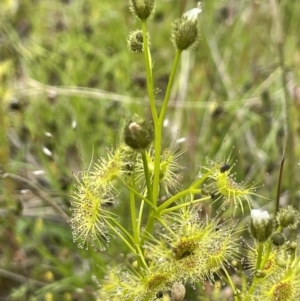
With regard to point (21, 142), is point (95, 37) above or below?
above

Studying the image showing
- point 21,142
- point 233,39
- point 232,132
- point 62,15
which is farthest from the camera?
point 62,15

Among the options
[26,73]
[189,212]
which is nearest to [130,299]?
[189,212]

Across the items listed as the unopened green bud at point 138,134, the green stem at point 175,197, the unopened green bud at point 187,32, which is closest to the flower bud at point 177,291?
the green stem at point 175,197

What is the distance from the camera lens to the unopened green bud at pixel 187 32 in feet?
2.69

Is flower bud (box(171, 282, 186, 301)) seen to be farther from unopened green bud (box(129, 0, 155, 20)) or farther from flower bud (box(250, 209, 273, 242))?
unopened green bud (box(129, 0, 155, 20))

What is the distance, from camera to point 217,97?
206 centimetres

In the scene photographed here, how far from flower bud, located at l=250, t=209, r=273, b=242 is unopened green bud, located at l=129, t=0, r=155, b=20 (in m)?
0.37

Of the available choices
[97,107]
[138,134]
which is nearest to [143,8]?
[138,134]

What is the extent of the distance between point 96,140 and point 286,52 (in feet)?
3.44

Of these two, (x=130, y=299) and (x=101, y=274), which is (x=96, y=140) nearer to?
(x=101, y=274)

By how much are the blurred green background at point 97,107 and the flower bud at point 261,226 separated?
51 cm

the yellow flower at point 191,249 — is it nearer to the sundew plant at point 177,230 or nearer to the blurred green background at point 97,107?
the sundew plant at point 177,230

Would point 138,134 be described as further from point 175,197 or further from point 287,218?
point 287,218

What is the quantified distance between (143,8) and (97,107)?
1.24 m
